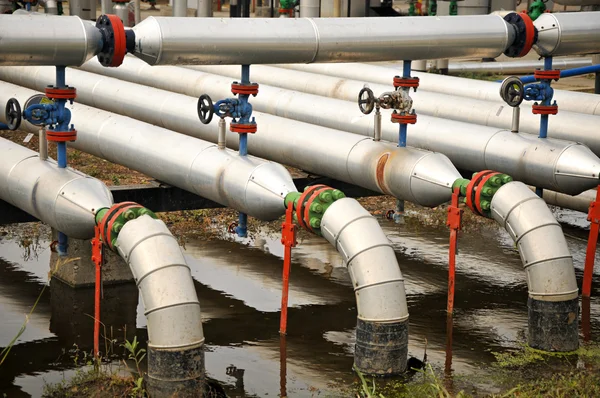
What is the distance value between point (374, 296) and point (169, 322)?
83.4 inches

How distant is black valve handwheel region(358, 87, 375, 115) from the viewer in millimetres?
11992

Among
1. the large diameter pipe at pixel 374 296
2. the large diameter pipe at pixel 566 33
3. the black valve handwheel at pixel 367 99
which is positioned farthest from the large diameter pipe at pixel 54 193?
the large diameter pipe at pixel 566 33

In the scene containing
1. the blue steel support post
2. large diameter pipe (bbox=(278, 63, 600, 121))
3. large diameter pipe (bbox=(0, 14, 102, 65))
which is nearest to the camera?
large diameter pipe (bbox=(0, 14, 102, 65))

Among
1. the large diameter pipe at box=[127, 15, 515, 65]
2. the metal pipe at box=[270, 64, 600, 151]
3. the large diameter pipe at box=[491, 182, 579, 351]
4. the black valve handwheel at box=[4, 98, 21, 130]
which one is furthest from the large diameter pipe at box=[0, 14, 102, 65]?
the metal pipe at box=[270, 64, 600, 151]

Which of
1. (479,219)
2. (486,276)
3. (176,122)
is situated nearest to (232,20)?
(176,122)

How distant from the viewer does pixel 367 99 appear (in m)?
12.1

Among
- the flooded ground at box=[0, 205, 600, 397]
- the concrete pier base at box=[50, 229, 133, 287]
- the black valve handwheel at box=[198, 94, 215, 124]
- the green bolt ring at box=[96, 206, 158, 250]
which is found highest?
the black valve handwheel at box=[198, 94, 215, 124]

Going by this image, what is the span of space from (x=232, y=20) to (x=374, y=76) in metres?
6.26

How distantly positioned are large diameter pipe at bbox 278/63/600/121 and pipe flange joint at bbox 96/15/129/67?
604 centimetres

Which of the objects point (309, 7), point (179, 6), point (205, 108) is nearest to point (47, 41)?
point (205, 108)

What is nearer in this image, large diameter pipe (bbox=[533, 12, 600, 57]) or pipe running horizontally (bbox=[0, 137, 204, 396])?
pipe running horizontally (bbox=[0, 137, 204, 396])

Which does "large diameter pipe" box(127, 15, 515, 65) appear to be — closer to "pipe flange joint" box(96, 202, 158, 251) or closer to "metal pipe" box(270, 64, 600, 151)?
"metal pipe" box(270, 64, 600, 151)

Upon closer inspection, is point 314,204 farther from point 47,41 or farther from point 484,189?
point 47,41

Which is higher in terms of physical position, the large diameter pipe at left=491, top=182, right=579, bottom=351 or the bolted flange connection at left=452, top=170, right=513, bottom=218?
the bolted flange connection at left=452, top=170, right=513, bottom=218
